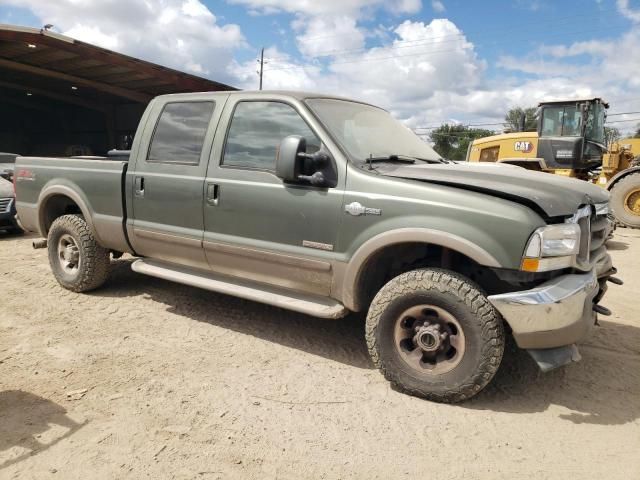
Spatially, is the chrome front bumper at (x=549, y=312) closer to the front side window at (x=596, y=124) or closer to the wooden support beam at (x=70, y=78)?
the front side window at (x=596, y=124)

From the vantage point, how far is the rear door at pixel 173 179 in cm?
410

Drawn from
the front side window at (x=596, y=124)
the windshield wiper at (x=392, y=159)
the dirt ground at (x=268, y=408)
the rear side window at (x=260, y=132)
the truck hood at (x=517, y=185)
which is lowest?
the dirt ground at (x=268, y=408)

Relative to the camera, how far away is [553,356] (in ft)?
9.68

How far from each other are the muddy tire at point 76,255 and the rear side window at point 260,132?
1946 mm

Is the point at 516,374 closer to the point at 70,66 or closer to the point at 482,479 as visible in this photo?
the point at 482,479

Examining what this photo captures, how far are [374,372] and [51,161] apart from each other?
4.04m

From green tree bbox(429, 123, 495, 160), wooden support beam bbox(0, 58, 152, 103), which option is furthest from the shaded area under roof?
green tree bbox(429, 123, 495, 160)

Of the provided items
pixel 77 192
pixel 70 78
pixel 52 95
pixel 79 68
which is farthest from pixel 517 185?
pixel 52 95

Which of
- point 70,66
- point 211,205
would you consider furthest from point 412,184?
point 70,66

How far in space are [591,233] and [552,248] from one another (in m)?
0.70

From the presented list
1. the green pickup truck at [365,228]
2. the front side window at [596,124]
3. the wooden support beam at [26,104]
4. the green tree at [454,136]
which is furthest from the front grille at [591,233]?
the green tree at [454,136]

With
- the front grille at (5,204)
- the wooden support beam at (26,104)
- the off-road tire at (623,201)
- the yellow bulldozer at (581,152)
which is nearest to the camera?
the front grille at (5,204)

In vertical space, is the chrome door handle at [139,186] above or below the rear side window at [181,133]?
below

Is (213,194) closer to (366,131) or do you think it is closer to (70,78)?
(366,131)
